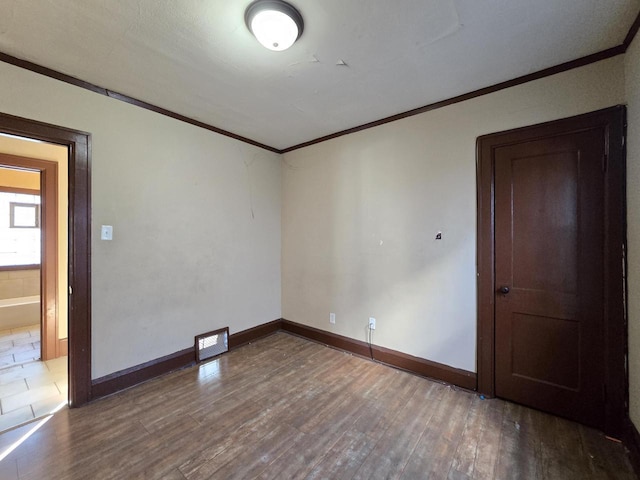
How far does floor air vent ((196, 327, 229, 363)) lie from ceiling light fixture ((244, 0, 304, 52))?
2724mm

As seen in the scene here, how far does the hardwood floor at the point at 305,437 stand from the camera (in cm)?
149

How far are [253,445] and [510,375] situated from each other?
1983 mm

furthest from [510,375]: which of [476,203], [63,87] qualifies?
[63,87]

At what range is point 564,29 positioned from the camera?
5.14 ft

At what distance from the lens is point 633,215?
5.24 ft

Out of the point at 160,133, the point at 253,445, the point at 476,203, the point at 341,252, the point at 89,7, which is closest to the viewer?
the point at 89,7

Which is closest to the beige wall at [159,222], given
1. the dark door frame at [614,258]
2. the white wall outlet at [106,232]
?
the white wall outlet at [106,232]

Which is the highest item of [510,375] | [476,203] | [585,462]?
[476,203]

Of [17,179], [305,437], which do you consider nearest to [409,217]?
[305,437]

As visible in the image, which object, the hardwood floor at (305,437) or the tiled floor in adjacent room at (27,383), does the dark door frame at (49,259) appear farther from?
the hardwood floor at (305,437)

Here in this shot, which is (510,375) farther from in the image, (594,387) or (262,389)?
(262,389)

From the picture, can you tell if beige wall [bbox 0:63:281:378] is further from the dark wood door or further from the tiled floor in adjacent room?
the dark wood door

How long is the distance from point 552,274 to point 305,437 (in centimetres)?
209

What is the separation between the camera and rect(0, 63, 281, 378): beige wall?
2158 millimetres
